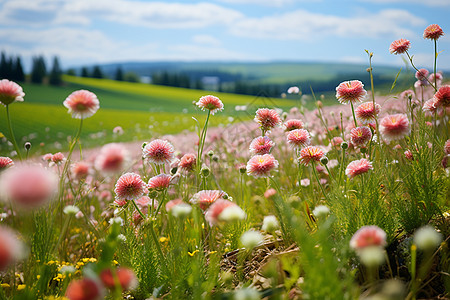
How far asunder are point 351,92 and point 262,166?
69cm

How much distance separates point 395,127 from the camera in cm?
160

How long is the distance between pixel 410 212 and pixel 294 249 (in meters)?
0.64

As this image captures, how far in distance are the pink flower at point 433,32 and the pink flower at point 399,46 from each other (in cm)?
14

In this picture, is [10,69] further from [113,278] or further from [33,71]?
[113,278]

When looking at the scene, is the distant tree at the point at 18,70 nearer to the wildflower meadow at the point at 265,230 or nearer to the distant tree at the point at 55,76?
the distant tree at the point at 55,76

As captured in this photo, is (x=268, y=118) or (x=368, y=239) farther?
(x=268, y=118)

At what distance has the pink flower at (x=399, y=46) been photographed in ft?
6.73

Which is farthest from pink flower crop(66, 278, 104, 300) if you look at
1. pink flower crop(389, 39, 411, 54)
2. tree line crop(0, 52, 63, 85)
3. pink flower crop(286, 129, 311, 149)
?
tree line crop(0, 52, 63, 85)

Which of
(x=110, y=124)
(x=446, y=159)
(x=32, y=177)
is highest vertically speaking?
(x=32, y=177)

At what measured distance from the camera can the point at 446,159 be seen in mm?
2229

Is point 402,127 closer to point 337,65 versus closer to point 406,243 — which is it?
point 406,243

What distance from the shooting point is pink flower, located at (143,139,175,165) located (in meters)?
1.82

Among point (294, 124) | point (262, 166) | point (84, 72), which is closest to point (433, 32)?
point (294, 124)

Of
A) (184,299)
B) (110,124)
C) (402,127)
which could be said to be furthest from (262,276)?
(110,124)
